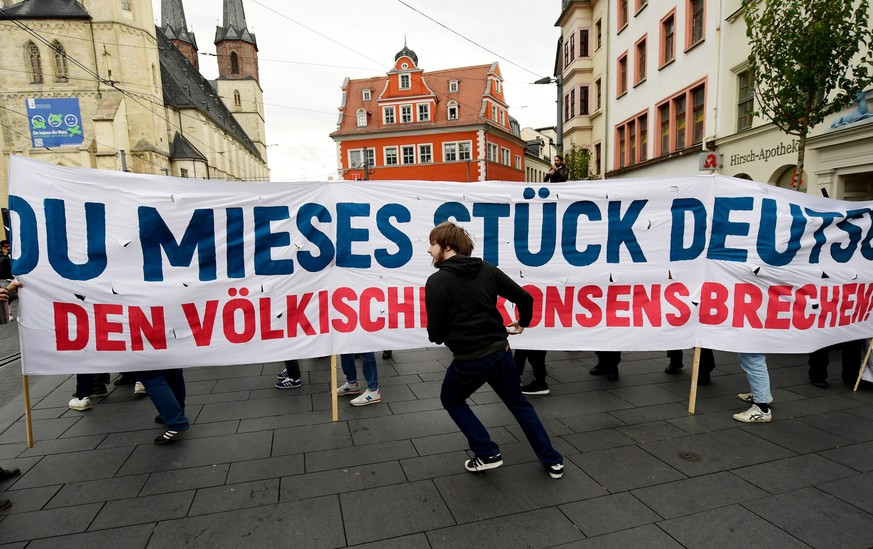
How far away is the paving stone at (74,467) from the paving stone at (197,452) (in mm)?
115

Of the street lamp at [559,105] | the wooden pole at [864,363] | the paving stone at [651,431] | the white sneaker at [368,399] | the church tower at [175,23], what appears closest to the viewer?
the paving stone at [651,431]

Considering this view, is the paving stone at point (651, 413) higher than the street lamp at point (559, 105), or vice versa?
the street lamp at point (559, 105)

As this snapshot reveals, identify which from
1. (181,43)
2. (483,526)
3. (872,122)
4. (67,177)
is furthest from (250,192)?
(181,43)

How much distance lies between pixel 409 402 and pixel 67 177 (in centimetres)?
367

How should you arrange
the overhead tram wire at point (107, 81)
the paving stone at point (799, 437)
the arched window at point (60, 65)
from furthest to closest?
the arched window at point (60, 65)
the overhead tram wire at point (107, 81)
the paving stone at point (799, 437)

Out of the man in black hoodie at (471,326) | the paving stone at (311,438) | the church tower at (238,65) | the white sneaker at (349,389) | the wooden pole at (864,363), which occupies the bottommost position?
the paving stone at (311,438)

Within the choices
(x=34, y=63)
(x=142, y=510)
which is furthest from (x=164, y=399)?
(x=34, y=63)

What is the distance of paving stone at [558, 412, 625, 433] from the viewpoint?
4.33 m

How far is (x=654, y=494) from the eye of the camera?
3234 mm

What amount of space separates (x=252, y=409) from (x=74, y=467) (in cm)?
151

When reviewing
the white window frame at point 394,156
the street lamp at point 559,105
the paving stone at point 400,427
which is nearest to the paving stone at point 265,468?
the paving stone at point 400,427

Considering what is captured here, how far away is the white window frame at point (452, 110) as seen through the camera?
5006cm

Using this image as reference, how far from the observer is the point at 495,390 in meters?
3.33

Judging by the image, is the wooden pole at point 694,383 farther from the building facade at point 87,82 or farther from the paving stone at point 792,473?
the building facade at point 87,82
